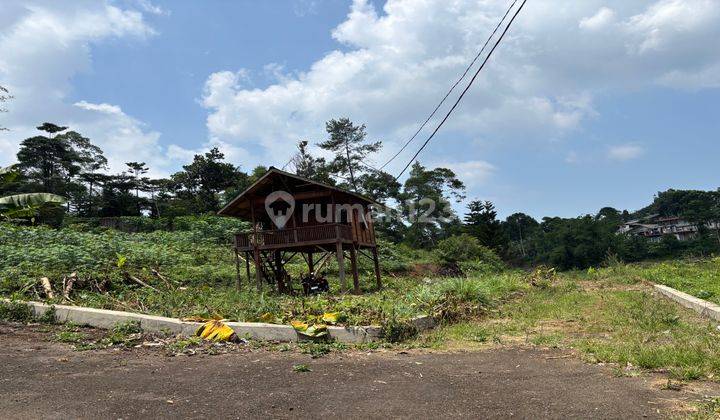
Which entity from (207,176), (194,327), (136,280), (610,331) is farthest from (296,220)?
(207,176)

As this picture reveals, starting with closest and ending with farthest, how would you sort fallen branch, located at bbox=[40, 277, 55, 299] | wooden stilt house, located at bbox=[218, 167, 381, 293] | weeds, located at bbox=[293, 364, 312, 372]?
weeds, located at bbox=[293, 364, 312, 372], fallen branch, located at bbox=[40, 277, 55, 299], wooden stilt house, located at bbox=[218, 167, 381, 293]

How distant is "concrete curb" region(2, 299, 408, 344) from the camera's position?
834 cm

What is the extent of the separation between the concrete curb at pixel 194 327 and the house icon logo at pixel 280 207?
10.4 metres

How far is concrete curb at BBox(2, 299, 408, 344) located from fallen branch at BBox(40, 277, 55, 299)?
1.98m

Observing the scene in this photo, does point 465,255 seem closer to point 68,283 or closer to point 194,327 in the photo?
point 68,283

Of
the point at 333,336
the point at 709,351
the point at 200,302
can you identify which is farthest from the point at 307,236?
the point at 709,351

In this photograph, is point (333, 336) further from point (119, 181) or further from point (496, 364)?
point (119, 181)

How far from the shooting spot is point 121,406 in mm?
4598

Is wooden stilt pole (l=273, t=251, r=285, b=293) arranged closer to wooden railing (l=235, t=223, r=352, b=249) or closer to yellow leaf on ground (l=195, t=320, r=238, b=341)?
wooden railing (l=235, t=223, r=352, b=249)

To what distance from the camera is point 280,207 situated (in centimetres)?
2028

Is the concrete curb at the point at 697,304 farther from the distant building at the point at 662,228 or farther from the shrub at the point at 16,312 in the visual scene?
the distant building at the point at 662,228

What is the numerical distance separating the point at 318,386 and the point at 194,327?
4.10 meters

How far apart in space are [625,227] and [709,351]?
10806cm

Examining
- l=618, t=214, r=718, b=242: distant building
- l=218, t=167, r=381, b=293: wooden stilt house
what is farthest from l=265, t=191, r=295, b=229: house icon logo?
l=618, t=214, r=718, b=242: distant building
